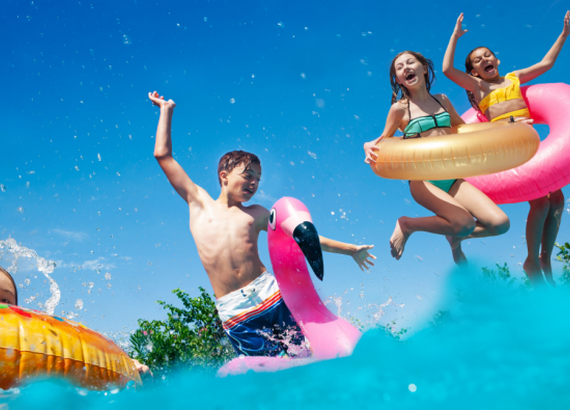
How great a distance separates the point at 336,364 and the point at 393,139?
2.47 meters

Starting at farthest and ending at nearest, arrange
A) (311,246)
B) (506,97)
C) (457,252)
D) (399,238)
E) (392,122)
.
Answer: (506,97) → (457,252) → (392,122) → (399,238) → (311,246)

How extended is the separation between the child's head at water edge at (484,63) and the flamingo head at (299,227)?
311 centimetres

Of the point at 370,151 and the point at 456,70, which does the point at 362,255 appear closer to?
the point at 370,151

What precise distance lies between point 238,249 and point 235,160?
0.91 metres

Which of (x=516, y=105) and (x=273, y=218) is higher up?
(x=516, y=105)

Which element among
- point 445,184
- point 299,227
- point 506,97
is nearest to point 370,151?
point 445,184

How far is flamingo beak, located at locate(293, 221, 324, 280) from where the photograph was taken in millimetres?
2848

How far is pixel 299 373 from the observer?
86.3 inches

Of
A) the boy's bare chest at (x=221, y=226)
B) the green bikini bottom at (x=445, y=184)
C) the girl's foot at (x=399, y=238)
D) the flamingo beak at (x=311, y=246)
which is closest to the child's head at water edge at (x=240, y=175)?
the boy's bare chest at (x=221, y=226)

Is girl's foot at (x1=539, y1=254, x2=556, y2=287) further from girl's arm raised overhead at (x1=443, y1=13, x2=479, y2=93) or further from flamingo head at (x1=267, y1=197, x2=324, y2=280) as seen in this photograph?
flamingo head at (x1=267, y1=197, x2=324, y2=280)

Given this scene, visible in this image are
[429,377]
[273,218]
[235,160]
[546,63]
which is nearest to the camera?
[429,377]

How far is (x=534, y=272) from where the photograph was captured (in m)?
4.69

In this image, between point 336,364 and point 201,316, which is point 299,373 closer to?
point 336,364

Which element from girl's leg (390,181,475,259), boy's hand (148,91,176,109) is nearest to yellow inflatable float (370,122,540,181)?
girl's leg (390,181,475,259)
